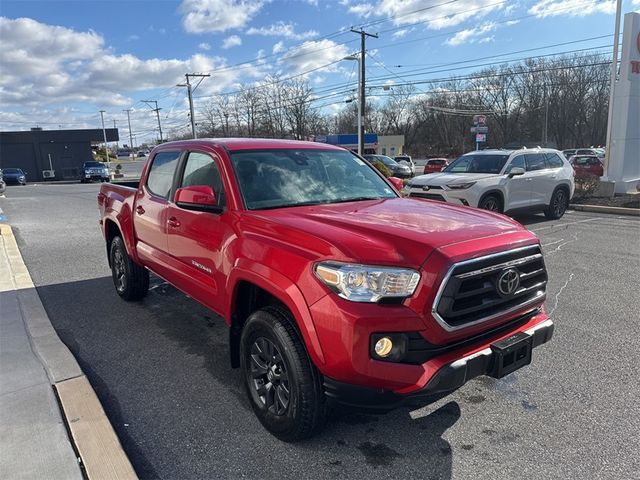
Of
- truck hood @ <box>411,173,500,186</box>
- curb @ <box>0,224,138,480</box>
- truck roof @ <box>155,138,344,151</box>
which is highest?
truck roof @ <box>155,138,344,151</box>

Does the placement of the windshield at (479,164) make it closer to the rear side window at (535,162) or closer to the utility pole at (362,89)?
the rear side window at (535,162)

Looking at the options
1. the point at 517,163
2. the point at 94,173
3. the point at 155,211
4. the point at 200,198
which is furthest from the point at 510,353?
the point at 94,173

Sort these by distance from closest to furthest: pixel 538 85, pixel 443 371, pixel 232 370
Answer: pixel 443 371 → pixel 232 370 → pixel 538 85

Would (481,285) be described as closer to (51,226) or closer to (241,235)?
(241,235)

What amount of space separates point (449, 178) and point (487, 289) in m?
8.10

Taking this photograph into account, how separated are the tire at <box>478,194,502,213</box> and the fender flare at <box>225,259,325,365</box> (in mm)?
7861

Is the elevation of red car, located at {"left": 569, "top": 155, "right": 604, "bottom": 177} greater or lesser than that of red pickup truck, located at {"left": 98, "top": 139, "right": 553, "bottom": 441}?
lesser

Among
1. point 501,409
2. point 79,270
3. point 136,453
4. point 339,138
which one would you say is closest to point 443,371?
point 501,409

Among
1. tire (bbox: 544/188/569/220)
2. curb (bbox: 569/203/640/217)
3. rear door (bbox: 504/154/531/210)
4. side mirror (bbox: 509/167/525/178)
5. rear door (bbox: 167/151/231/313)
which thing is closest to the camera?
rear door (bbox: 167/151/231/313)

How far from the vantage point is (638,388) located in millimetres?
3359

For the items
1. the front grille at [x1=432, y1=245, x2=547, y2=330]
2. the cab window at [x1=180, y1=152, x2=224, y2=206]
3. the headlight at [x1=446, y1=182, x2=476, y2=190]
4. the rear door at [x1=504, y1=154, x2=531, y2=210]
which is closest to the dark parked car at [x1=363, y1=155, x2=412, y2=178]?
the rear door at [x1=504, y1=154, x2=531, y2=210]

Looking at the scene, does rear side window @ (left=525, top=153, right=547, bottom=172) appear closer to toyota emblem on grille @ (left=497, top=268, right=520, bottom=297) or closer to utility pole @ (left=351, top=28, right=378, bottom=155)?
toyota emblem on grille @ (left=497, top=268, right=520, bottom=297)

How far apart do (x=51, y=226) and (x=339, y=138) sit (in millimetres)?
49204

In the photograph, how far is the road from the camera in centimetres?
259
